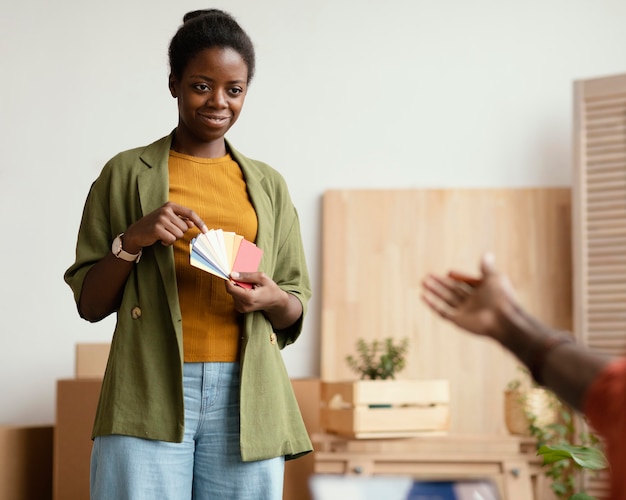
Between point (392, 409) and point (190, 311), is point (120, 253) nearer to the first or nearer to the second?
point (190, 311)

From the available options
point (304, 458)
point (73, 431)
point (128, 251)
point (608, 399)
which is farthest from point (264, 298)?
point (73, 431)

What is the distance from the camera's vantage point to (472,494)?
0.83m

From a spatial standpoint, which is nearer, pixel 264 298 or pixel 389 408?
pixel 264 298

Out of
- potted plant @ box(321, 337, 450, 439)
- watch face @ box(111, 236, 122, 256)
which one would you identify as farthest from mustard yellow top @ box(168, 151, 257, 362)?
potted plant @ box(321, 337, 450, 439)

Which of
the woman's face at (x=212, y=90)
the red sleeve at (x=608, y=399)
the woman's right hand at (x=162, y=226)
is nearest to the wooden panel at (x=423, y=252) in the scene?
the woman's face at (x=212, y=90)

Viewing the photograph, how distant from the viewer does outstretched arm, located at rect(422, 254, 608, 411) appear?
86 cm

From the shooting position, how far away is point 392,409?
277cm

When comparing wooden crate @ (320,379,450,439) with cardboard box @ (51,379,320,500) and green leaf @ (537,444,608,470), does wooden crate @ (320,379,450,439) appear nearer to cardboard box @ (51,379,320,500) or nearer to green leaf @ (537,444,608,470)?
cardboard box @ (51,379,320,500)

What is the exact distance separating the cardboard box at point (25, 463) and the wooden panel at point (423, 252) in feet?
3.26

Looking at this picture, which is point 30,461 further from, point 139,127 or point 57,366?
point 139,127

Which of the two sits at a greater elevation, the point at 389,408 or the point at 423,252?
the point at 423,252

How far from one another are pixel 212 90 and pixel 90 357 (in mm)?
1509

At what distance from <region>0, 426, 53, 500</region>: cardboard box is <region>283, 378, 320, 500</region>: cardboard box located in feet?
2.59

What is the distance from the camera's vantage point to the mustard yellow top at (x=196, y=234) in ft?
5.19
